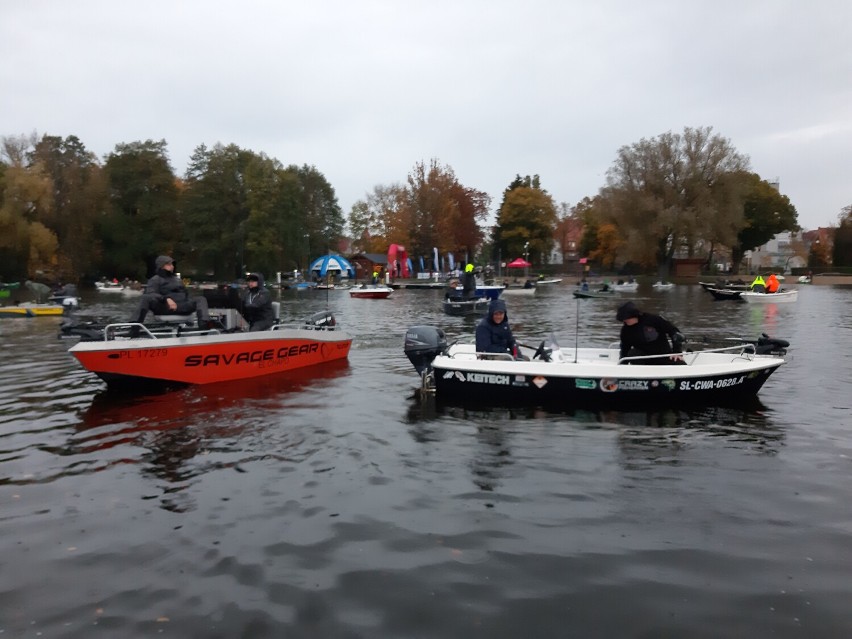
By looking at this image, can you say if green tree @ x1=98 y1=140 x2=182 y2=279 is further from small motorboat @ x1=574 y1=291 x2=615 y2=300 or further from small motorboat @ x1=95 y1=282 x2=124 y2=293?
small motorboat @ x1=574 y1=291 x2=615 y2=300

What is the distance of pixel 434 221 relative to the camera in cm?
8681

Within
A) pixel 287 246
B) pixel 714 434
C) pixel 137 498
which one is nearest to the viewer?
pixel 137 498

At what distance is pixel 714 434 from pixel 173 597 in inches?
303

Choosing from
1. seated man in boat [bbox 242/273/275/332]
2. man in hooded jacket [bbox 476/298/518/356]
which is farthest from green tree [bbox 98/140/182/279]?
man in hooded jacket [bbox 476/298/518/356]

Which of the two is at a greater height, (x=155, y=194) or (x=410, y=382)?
(x=155, y=194)

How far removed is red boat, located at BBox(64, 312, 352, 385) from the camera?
11.2m

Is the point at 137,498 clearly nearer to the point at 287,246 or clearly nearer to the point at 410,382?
the point at 410,382

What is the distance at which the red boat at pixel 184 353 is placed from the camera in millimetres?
11211

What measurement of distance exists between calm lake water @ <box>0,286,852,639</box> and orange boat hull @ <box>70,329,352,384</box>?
0.65 metres

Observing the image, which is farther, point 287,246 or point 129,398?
point 287,246

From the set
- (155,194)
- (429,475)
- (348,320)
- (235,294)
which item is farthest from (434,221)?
(429,475)

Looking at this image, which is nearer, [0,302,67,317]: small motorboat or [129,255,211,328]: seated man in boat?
[129,255,211,328]: seated man in boat

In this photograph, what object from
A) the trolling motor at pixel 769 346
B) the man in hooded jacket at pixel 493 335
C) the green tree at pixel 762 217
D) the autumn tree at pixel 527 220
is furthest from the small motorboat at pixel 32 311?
the green tree at pixel 762 217

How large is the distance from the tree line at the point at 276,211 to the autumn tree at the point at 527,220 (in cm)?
18
